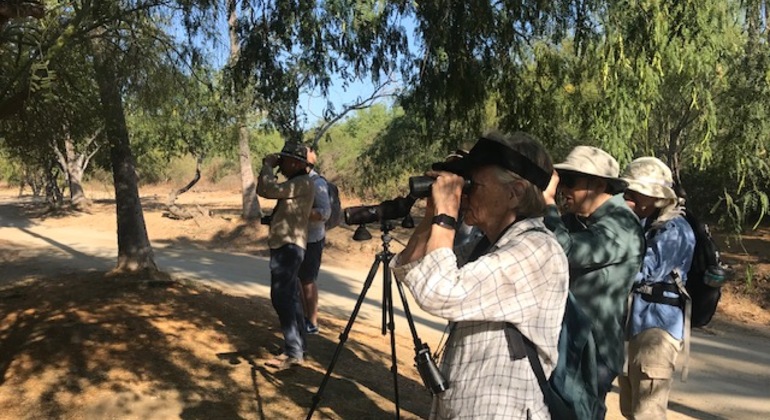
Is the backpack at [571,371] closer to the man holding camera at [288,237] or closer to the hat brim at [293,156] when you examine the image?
the man holding camera at [288,237]

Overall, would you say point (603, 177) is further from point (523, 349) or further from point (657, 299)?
point (523, 349)

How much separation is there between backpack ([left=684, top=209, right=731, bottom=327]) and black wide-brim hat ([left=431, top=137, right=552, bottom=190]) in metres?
2.03

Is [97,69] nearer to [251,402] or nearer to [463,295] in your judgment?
[251,402]

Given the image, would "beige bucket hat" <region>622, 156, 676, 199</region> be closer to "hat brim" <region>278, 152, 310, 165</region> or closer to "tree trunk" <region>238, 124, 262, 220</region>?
"hat brim" <region>278, 152, 310, 165</region>

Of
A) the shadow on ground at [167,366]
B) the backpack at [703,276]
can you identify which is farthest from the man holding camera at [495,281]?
the shadow on ground at [167,366]

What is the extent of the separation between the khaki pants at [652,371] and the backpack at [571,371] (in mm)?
1470

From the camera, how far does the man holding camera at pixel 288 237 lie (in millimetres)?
4793

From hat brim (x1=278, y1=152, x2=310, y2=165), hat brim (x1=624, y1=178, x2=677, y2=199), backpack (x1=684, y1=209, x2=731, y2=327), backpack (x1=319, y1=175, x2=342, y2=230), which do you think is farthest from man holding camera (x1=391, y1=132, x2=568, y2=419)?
backpack (x1=319, y1=175, x2=342, y2=230)

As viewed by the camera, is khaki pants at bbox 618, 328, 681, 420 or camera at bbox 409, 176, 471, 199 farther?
khaki pants at bbox 618, 328, 681, 420

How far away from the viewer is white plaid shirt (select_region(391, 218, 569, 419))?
69.4 inches

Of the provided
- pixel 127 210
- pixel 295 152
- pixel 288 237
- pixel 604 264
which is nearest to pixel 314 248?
pixel 288 237

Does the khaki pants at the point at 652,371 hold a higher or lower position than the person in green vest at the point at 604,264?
lower

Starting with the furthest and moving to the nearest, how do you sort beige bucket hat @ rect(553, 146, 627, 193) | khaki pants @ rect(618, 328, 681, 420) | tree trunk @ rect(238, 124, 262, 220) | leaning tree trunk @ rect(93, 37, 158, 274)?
1. tree trunk @ rect(238, 124, 262, 220)
2. leaning tree trunk @ rect(93, 37, 158, 274)
3. khaki pants @ rect(618, 328, 681, 420)
4. beige bucket hat @ rect(553, 146, 627, 193)

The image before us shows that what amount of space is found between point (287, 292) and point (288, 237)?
1.40 feet
